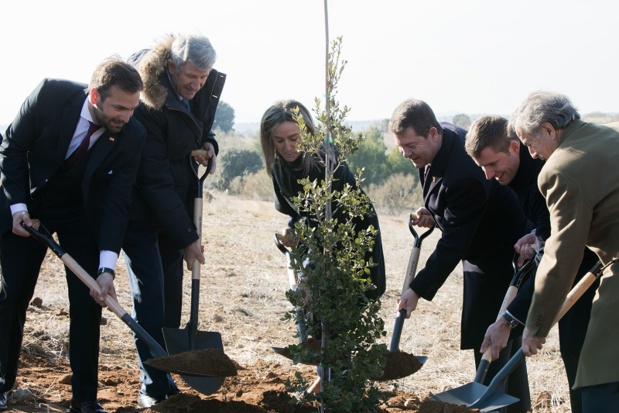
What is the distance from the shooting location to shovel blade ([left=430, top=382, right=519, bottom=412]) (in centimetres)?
408

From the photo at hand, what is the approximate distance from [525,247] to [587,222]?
3.81 feet

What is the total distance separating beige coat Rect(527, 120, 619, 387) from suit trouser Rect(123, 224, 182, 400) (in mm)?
2384

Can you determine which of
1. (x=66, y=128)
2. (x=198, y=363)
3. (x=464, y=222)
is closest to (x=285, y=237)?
Result: (x=198, y=363)

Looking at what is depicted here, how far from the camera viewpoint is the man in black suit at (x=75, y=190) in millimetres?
4426

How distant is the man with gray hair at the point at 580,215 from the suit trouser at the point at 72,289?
8.23 feet

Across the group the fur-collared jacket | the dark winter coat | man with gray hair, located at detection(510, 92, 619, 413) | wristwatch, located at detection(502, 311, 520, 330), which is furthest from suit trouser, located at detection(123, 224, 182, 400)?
man with gray hair, located at detection(510, 92, 619, 413)

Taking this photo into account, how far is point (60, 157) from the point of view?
14.6ft

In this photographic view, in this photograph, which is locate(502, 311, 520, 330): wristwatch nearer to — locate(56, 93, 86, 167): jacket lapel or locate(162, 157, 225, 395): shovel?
locate(162, 157, 225, 395): shovel

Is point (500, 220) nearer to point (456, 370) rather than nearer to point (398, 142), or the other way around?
point (398, 142)

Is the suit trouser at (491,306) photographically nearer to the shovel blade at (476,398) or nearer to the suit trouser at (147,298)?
the shovel blade at (476,398)

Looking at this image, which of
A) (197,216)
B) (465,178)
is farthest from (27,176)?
(465,178)

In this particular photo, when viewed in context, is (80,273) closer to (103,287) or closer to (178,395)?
(103,287)

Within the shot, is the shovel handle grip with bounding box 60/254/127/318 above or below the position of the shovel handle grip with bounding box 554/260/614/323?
below

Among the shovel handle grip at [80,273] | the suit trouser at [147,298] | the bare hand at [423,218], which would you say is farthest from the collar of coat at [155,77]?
the bare hand at [423,218]
